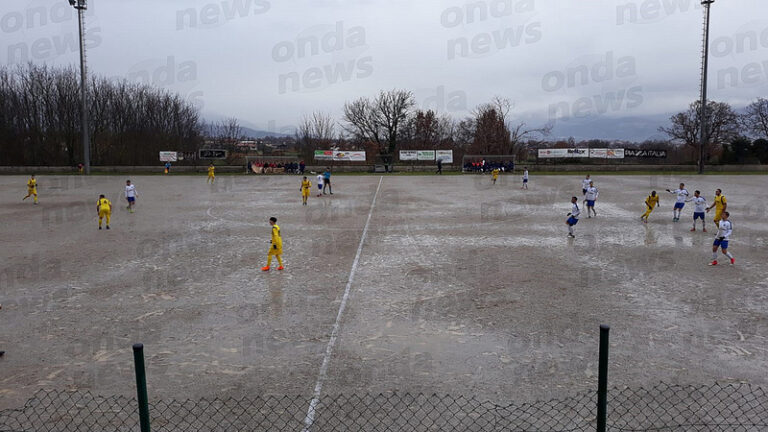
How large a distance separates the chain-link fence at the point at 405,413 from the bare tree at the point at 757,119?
75.5 meters

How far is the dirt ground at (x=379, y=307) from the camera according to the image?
7.10 m

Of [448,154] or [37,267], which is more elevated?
[448,154]

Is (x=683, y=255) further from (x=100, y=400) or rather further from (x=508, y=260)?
(x=100, y=400)

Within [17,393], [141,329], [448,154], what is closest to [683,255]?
[141,329]

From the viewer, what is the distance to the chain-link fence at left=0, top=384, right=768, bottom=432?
5.80 metres

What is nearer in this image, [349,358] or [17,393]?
[17,393]

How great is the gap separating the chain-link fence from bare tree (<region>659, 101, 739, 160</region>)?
244 feet

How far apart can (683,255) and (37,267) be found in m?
17.7

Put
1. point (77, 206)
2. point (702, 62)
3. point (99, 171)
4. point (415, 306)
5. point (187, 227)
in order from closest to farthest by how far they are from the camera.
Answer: point (415, 306) → point (187, 227) → point (77, 206) → point (702, 62) → point (99, 171)

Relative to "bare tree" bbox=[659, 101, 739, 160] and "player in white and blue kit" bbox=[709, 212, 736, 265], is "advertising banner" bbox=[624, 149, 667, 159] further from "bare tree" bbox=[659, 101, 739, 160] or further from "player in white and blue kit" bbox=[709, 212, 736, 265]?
"player in white and blue kit" bbox=[709, 212, 736, 265]

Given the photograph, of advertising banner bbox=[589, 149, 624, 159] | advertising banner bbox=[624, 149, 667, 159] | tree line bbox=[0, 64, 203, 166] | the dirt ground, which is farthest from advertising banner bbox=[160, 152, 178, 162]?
advertising banner bbox=[624, 149, 667, 159]

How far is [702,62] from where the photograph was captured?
43.6m

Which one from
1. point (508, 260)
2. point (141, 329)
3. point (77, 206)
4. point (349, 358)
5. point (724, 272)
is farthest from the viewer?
point (77, 206)

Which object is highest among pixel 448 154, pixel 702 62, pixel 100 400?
pixel 702 62
